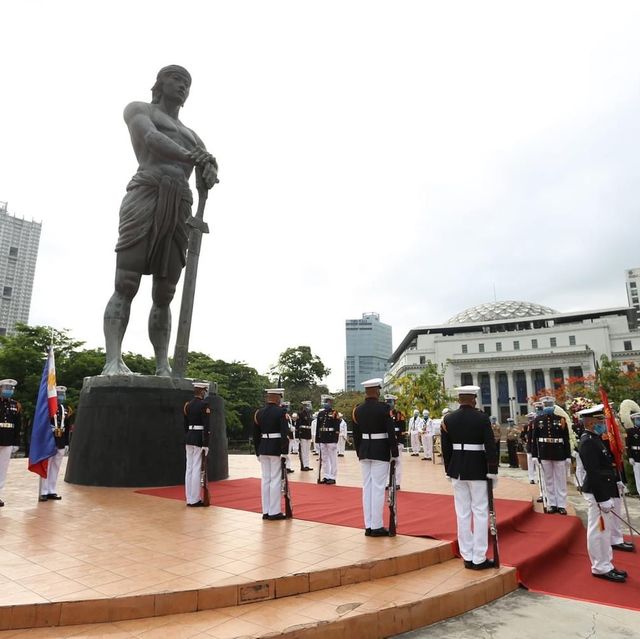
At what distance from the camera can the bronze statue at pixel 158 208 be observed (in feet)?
33.3

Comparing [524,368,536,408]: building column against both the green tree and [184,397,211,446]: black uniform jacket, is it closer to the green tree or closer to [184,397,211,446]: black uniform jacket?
the green tree

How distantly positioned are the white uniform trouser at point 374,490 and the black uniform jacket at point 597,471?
91.6 inches

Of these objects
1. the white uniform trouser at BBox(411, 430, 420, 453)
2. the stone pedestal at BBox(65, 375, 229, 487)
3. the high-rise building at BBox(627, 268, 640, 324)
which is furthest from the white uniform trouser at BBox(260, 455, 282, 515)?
the high-rise building at BBox(627, 268, 640, 324)

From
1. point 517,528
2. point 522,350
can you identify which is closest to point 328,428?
point 517,528

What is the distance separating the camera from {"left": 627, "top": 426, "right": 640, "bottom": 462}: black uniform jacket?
923 cm

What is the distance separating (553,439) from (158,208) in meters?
9.15

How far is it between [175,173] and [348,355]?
170733 millimetres

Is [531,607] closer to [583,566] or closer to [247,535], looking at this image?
[583,566]

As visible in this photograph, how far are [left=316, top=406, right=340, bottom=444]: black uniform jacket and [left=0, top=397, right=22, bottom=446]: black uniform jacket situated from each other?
6083mm

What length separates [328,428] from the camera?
37.8ft

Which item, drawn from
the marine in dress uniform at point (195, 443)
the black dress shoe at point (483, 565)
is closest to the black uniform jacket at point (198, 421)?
the marine in dress uniform at point (195, 443)

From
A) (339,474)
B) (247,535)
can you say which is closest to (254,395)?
(339,474)

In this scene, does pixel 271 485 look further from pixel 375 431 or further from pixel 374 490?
pixel 375 431

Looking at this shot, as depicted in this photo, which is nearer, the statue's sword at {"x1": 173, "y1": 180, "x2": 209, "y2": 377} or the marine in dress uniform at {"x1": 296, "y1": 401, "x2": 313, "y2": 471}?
the statue's sword at {"x1": 173, "y1": 180, "x2": 209, "y2": 377}
